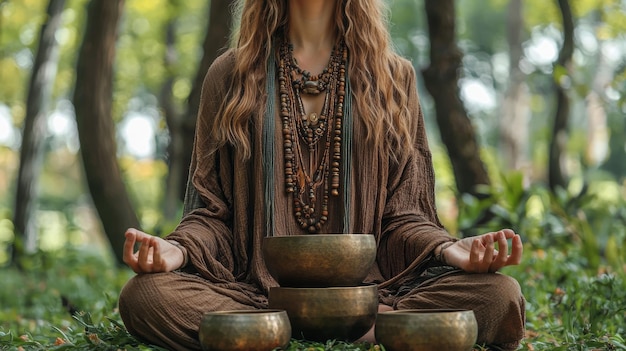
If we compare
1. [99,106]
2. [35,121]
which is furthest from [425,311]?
[35,121]

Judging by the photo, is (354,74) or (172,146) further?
(172,146)

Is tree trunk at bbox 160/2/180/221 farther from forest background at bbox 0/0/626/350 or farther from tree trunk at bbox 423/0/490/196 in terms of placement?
tree trunk at bbox 423/0/490/196

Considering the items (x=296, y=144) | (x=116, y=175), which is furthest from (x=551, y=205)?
(x=296, y=144)

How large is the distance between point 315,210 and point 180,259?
2.19 feet

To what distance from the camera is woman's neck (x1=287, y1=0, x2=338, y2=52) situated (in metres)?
4.09

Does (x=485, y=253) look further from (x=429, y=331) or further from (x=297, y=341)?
(x=297, y=341)

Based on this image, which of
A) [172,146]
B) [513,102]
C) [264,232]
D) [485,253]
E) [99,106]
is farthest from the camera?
[513,102]

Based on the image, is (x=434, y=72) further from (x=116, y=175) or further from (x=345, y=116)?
(x=345, y=116)

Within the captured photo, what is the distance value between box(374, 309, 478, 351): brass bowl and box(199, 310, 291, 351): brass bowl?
345 millimetres

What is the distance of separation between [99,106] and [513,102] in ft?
33.6

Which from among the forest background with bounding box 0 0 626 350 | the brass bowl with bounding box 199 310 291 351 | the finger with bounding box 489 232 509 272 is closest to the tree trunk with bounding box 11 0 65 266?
the forest background with bounding box 0 0 626 350

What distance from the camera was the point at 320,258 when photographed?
3164 millimetres

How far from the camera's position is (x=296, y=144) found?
391cm

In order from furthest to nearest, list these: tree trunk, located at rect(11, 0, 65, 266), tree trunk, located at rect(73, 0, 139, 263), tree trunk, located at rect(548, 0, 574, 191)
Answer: tree trunk, located at rect(11, 0, 65, 266)
tree trunk, located at rect(548, 0, 574, 191)
tree trunk, located at rect(73, 0, 139, 263)
